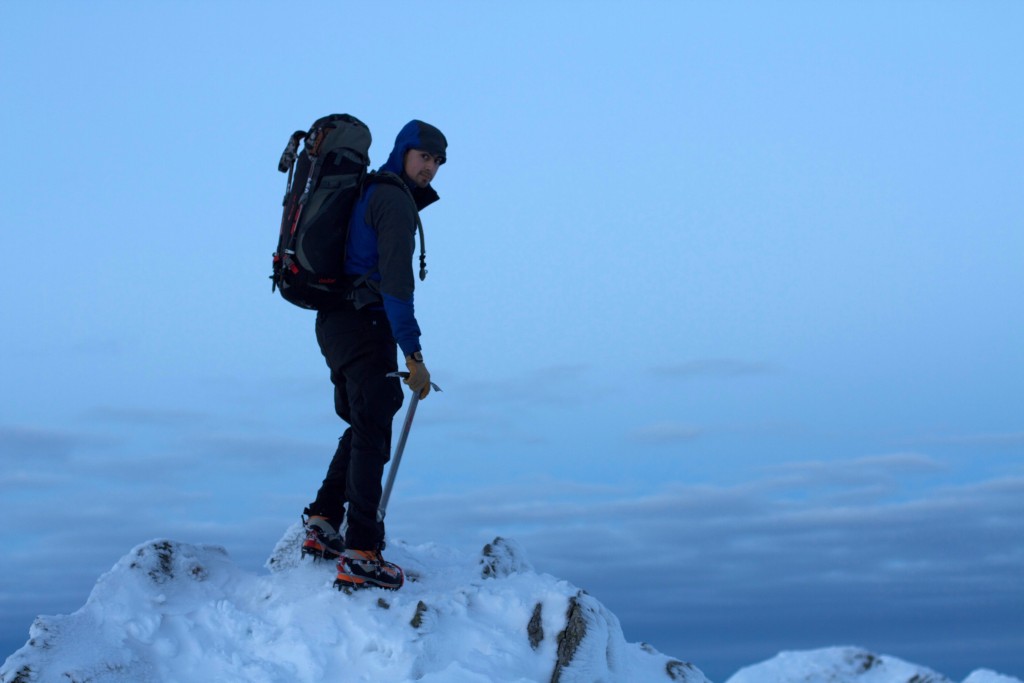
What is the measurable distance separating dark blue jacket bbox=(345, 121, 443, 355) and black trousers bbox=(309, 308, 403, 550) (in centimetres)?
35

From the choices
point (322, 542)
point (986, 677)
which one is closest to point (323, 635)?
point (322, 542)

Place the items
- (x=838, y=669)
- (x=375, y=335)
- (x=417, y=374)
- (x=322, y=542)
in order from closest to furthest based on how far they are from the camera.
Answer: (x=838, y=669) → (x=417, y=374) → (x=375, y=335) → (x=322, y=542)

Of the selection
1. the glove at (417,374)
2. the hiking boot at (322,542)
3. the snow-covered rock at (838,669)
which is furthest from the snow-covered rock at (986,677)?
the hiking boot at (322,542)

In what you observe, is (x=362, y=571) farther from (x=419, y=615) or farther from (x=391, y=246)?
(x=391, y=246)

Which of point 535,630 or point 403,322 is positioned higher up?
point 403,322

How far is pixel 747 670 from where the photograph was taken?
22.5 ft

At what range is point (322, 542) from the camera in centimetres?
999

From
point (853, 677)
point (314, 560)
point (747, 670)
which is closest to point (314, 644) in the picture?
point (314, 560)

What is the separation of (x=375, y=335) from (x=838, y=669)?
4.78 metres

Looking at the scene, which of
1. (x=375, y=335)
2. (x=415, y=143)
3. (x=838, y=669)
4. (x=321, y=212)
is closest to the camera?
(x=838, y=669)

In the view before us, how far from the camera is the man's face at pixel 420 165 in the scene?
9602mm

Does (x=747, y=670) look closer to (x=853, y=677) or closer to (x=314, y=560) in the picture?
(x=853, y=677)

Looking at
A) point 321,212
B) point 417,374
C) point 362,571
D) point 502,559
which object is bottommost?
point 362,571

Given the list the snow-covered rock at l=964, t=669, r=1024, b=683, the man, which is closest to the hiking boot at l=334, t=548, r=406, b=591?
the man
